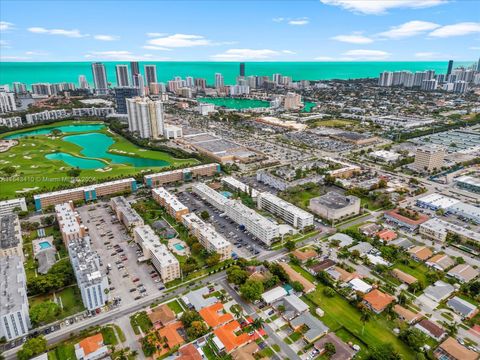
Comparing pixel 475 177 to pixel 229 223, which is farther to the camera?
pixel 475 177

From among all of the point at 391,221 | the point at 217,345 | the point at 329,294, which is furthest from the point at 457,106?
the point at 217,345

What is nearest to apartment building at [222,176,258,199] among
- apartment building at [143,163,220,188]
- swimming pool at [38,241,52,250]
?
apartment building at [143,163,220,188]

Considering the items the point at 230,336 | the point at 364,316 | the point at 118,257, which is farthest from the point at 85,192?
the point at 364,316

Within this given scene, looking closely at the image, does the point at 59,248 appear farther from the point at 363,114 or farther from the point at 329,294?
the point at 363,114

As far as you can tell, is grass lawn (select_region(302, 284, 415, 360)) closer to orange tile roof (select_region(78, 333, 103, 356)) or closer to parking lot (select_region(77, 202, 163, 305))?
parking lot (select_region(77, 202, 163, 305))

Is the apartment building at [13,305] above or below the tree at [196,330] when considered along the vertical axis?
above

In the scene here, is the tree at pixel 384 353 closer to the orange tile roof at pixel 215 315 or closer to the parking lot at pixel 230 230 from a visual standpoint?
the orange tile roof at pixel 215 315

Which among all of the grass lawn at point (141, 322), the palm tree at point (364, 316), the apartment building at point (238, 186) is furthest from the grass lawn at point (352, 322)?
the apartment building at point (238, 186)
